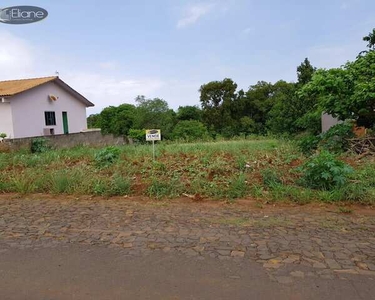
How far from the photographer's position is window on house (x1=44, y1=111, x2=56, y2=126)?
21469 mm

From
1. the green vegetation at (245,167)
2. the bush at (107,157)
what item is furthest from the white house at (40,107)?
the bush at (107,157)

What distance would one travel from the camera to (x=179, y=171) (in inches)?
259

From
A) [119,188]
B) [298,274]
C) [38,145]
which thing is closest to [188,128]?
[38,145]

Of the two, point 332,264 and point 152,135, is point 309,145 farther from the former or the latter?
point 332,264

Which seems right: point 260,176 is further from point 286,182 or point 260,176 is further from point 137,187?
point 137,187

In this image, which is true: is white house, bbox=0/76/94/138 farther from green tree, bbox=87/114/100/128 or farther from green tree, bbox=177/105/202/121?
green tree, bbox=87/114/100/128

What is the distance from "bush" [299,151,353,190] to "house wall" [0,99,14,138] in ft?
58.6

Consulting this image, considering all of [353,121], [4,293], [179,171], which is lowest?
[4,293]

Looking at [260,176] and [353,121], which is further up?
[353,121]

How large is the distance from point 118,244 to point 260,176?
11.0ft

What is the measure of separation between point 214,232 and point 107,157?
4.54m

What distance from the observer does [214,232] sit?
12.6ft

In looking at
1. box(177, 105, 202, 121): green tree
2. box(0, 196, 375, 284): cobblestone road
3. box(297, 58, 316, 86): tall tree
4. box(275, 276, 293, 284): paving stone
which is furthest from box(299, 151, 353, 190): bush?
box(177, 105, 202, 121): green tree

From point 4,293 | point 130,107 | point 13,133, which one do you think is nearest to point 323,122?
point 4,293
